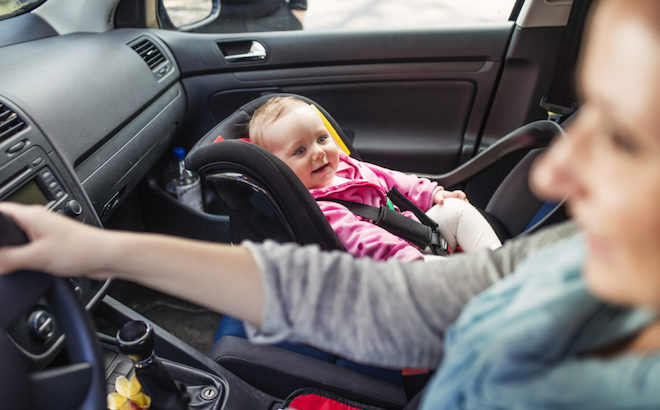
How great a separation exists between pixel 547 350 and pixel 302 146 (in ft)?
3.30

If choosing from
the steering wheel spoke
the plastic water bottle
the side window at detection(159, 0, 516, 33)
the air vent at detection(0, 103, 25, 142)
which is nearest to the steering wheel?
the steering wheel spoke

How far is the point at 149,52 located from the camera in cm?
172

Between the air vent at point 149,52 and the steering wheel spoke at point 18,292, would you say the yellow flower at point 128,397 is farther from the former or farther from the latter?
the air vent at point 149,52

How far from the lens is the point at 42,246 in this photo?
20.8 inches

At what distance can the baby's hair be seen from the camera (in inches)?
52.7

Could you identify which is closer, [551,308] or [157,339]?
[551,308]

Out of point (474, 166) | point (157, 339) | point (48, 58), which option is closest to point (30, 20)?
point (48, 58)

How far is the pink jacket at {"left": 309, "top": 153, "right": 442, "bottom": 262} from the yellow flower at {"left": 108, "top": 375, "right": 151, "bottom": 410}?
56 centimetres

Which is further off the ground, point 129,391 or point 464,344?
point 464,344

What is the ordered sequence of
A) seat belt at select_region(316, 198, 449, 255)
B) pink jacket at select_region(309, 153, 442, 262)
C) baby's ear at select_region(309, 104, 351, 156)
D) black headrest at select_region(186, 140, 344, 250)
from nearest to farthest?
black headrest at select_region(186, 140, 344, 250) → pink jacket at select_region(309, 153, 442, 262) → seat belt at select_region(316, 198, 449, 255) → baby's ear at select_region(309, 104, 351, 156)

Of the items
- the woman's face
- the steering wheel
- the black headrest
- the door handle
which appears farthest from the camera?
the door handle

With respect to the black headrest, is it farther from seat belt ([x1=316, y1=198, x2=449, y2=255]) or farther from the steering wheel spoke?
the steering wheel spoke

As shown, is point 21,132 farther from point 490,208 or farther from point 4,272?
point 490,208

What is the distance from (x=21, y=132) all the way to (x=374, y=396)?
929mm
